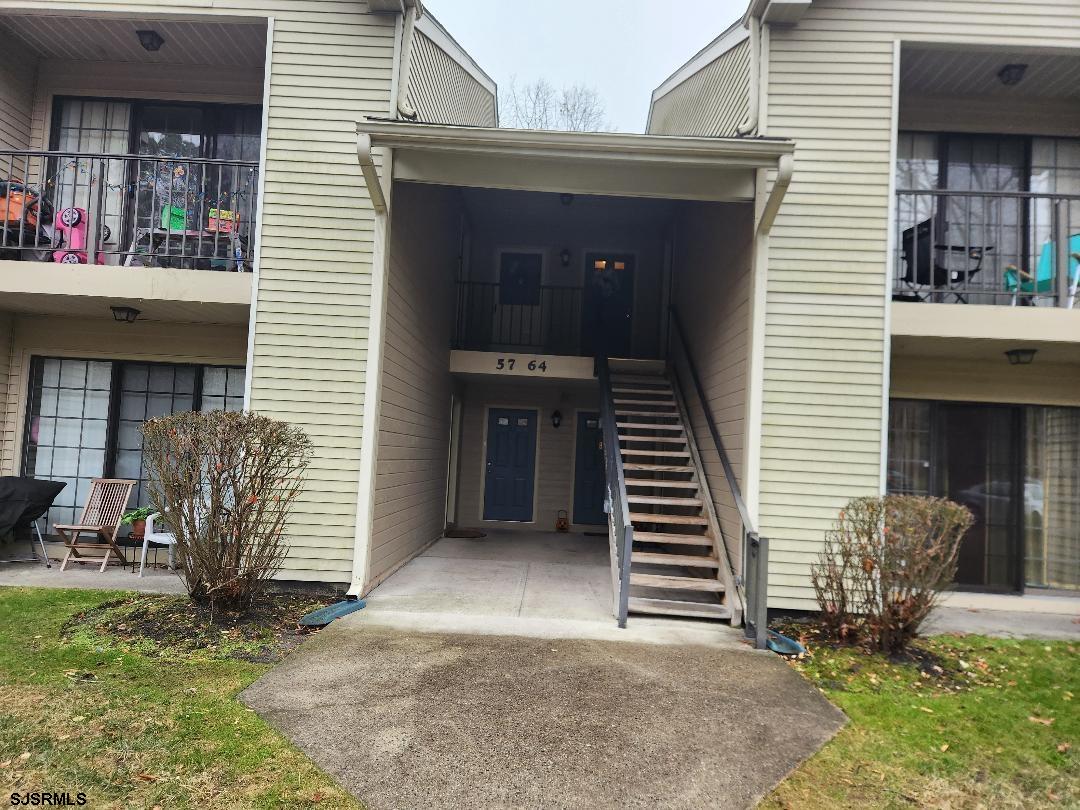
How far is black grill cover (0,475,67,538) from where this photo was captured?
6.43m

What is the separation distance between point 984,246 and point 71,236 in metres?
9.62

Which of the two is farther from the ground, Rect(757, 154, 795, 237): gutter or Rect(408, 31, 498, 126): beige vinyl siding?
Rect(408, 31, 498, 126): beige vinyl siding

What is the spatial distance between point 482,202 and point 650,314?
328cm

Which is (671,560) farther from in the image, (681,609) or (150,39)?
Answer: (150,39)

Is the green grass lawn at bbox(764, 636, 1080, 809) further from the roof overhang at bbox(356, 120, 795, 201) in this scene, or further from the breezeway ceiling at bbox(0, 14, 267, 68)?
the breezeway ceiling at bbox(0, 14, 267, 68)

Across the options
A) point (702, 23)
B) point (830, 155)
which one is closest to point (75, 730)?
point (830, 155)

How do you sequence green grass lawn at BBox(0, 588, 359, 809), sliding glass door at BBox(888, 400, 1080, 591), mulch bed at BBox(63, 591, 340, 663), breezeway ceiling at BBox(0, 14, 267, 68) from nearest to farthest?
green grass lawn at BBox(0, 588, 359, 809)
mulch bed at BBox(63, 591, 340, 663)
breezeway ceiling at BBox(0, 14, 267, 68)
sliding glass door at BBox(888, 400, 1080, 591)

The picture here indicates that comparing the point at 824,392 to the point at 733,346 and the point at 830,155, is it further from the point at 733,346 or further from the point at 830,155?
the point at 830,155

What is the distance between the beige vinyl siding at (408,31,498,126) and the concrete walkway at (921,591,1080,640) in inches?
268

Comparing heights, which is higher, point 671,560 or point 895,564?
point 895,564

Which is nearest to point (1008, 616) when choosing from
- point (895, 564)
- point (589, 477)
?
point (895, 564)

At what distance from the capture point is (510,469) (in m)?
10.7

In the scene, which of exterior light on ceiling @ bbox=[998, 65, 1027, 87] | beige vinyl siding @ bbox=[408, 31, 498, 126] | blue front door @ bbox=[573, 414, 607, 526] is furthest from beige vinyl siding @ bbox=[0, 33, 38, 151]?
exterior light on ceiling @ bbox=[998, 65, 1027, 87]

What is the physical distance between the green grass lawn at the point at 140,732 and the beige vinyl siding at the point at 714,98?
6262 mm
